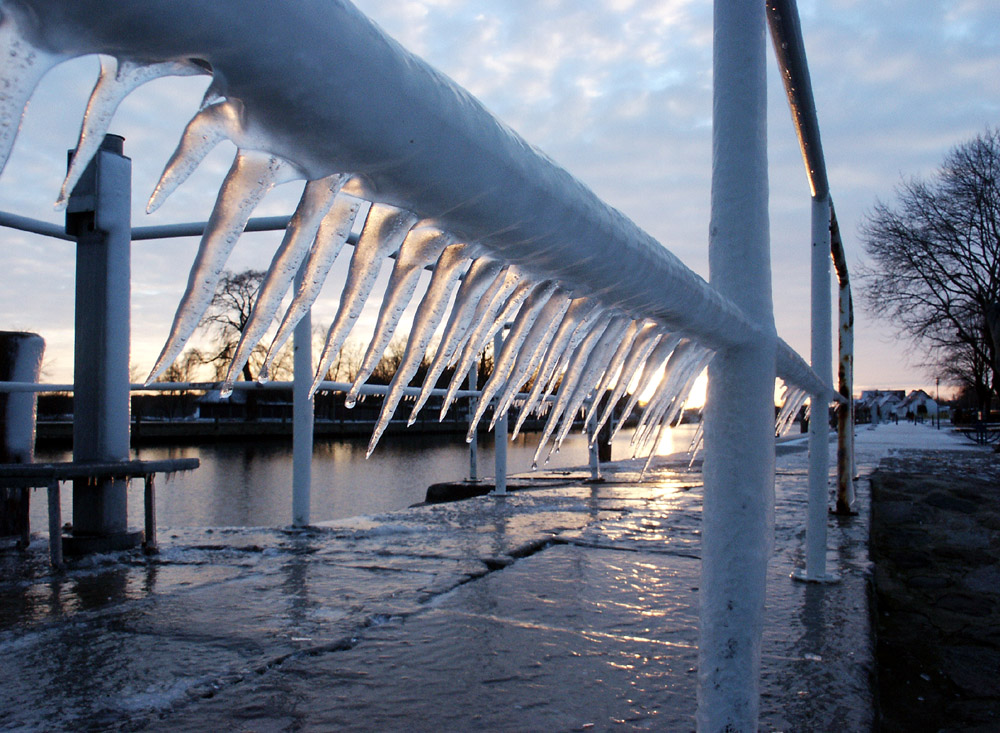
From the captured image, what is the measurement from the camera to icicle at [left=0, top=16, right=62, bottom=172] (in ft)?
0.97

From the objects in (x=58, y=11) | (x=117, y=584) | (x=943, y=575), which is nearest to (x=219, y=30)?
(x=58, y=11)

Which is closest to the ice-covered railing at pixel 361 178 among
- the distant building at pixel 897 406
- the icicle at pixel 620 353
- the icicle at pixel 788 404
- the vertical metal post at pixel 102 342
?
the icicle at pixel 620 353

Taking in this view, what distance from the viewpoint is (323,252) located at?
1.62 feet

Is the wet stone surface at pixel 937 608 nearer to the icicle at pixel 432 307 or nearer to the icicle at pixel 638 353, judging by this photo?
the icicle at pixel 638 353

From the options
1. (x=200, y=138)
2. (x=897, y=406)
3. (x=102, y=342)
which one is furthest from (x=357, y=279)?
(x=897, y=406)

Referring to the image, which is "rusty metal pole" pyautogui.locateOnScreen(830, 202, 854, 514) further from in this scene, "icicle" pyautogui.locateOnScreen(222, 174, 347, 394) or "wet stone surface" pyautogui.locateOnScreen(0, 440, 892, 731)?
"icicle" pyautogui.locateOnScreen(222, 174, 347, 394)

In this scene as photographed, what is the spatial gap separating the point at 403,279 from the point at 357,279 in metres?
0.04

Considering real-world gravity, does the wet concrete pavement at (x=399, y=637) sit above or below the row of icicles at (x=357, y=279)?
below

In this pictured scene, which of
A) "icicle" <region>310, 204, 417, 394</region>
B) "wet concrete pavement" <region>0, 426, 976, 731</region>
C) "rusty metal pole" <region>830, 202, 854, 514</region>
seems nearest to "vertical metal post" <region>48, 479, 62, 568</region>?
"wet concrete pavement" <region>0, 426, 976, 731</region>

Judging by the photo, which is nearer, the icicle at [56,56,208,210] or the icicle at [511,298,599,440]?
the icicle at [56,56,208,210]

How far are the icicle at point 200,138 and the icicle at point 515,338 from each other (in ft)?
1.09

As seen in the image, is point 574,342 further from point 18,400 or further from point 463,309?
point 18,400

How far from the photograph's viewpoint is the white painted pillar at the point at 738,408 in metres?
0.95

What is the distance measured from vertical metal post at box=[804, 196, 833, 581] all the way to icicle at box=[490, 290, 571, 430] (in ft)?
5.68
